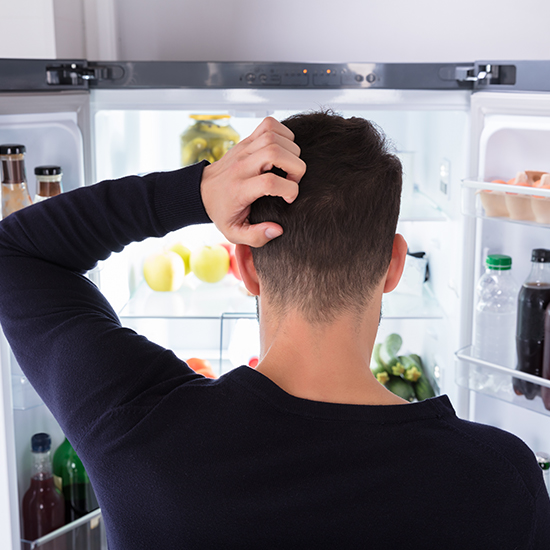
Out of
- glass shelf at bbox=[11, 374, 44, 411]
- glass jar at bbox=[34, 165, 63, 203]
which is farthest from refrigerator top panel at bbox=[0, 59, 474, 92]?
glass shelf at bbox=[11, 374, 44, 411]

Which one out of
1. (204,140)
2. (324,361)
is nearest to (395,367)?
(204,140)

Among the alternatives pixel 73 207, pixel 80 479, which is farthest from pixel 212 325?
pixel 73 207

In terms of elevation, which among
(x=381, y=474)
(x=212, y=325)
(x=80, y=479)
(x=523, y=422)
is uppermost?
(x=381, y=474)

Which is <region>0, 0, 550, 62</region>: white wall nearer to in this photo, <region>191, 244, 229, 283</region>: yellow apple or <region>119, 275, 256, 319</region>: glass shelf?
<region>191, 244, 229, 283</region>: yellow apple

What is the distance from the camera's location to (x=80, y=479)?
1522 millimetres

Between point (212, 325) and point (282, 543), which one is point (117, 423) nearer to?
point (282, 543)

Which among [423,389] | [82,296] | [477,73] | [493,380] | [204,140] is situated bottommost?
[423,389]

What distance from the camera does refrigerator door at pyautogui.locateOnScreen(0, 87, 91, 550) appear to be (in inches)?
A: 48.9

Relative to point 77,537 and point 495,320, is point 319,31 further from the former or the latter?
point 77,537

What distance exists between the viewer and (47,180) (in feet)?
4.06

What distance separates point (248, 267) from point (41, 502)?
0.98 meters

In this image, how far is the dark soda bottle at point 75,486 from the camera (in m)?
1.49

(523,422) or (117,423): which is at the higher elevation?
(117,423)

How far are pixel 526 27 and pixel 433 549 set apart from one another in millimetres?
1618
